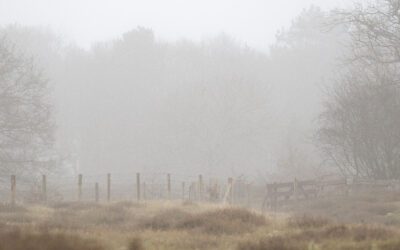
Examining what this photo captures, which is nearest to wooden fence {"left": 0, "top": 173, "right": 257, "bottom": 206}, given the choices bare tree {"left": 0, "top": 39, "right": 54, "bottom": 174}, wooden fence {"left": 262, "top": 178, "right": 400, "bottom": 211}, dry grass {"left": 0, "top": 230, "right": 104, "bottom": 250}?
bare tree {"left": 0, "top": 39, "right": 54, "bottom": 174}

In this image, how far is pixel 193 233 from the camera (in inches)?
508

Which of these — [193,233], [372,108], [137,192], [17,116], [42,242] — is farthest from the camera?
[17,116]

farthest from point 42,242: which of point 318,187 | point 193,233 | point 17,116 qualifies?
point 17,116

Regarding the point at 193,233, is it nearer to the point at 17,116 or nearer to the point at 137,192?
the point at 137,192

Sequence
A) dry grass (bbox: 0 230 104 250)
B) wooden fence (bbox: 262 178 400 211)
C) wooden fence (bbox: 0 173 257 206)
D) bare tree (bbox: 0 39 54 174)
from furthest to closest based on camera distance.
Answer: bare tree (bbox: 0 39 54 174) < wooden fence (bbox: 262 178 400 211) < wooden fence (bbox: 0 173 257 206) < dry grass (bbox: 0 230 104 250)

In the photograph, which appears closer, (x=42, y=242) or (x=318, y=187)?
(x=42, y=242)

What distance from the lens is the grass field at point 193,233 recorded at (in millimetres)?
10383

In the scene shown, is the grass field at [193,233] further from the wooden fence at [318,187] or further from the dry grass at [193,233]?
the wooden fence at [318,187]

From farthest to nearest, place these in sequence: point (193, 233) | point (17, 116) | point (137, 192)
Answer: point (17, 116), point (137, 192), point (193, 233)

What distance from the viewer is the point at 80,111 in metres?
68.6

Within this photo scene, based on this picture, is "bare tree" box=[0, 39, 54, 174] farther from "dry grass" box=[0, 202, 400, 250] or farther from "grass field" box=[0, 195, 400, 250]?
"grass field" box=[0, 195, 400, 250]

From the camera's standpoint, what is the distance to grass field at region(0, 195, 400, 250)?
10383 mm

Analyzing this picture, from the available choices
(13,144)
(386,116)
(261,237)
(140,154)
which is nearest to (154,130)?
(140,154)

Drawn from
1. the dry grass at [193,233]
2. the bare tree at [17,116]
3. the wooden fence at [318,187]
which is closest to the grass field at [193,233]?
the dry grass at [193,233]
